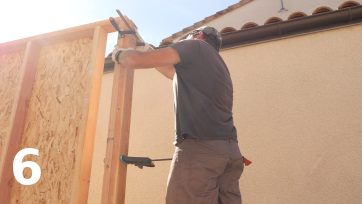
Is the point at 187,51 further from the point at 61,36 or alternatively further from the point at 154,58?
the point at 61,36

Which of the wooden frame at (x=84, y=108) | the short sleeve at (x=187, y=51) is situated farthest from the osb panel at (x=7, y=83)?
the short sleeve at (x=187, y=51)

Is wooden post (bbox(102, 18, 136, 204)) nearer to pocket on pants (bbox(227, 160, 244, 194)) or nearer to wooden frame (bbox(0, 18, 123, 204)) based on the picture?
wooden frame (bbox(0, 18, 123, 204))

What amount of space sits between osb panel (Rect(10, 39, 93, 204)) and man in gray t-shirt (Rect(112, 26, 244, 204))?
2.10 ft

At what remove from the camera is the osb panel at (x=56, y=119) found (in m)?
1.85

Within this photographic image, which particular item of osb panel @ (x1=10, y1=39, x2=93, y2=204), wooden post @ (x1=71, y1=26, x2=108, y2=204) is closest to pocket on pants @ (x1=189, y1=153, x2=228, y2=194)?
wooden post @ (x1=71, y1=26, x2=108, y2=204)

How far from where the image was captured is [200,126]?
1.48 meters

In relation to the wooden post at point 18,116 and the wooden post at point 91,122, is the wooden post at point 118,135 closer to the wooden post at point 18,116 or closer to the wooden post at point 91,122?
the wooden post at point 91,122

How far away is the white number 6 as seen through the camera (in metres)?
1.94

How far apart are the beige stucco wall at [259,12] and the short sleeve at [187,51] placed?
3642 mm

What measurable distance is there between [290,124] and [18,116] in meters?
3.16

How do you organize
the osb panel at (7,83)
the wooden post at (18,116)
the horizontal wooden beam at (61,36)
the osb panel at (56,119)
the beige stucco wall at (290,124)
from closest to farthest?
the osb panel at (56,119) < the wooden post at (18,116) < the horizontal wooden beam at (61,36) < the osb panel at (7,83) < the beige stucco wall at (290,124)

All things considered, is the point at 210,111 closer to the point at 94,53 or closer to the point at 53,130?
the point at 94,53

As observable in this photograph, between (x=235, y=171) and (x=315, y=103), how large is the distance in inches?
82.1

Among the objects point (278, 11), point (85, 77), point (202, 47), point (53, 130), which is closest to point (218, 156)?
point (202, 47)
